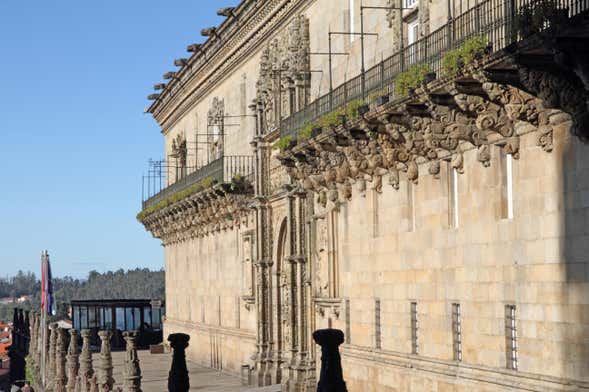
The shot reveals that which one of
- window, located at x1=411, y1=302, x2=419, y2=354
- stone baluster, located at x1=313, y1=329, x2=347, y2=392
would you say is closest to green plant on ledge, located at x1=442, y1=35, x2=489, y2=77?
window, located at x1=411, y1=302, x2=419, y2=354

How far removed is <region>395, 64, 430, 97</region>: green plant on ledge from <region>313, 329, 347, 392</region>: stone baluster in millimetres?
10848

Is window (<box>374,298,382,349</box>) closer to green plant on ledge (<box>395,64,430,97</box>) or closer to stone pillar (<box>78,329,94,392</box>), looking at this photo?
green plant on ledge (<box>395,64,430,97</box>)

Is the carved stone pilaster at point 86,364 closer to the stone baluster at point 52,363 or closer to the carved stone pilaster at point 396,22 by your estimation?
the stone baluster at point 52,363

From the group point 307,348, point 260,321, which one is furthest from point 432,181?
point 260,321

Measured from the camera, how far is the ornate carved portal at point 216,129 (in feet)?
153

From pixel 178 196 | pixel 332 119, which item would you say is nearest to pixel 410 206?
pixel 332 119

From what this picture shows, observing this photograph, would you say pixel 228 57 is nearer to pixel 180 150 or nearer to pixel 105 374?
pixel 180 150

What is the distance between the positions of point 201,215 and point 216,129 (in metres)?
3.37

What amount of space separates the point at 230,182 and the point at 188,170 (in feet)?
48.1

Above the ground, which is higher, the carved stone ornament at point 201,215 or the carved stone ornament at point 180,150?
the carved stone ornament at point 180,150

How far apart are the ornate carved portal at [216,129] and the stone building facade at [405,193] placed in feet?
0.96

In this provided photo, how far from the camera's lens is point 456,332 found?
23.5 metres

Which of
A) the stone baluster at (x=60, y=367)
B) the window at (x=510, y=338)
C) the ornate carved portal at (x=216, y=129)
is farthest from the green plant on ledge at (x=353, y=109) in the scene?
the stone baluster at (x=60, y=367)

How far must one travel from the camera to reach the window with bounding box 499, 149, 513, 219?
69.2 ft
